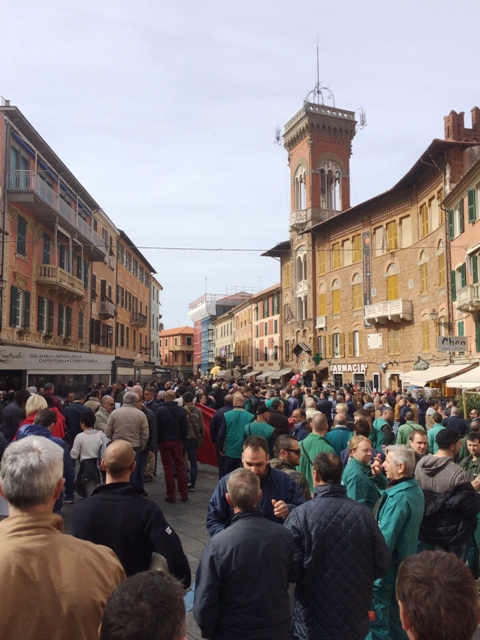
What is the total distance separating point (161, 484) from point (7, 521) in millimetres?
8086

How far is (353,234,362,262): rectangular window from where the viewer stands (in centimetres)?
3785

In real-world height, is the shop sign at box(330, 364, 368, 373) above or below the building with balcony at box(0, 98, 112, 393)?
below

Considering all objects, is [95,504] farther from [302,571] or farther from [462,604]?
[462,604]

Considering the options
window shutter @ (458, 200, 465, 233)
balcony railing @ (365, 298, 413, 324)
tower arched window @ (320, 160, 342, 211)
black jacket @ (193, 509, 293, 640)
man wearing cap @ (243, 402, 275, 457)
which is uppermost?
tower arched window @ (320, 160, 342, 211)

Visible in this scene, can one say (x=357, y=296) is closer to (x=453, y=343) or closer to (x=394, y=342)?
(x=394, y=342)

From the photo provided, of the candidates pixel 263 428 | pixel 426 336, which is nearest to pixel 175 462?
pixel 263 428

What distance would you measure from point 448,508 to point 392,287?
102 ft

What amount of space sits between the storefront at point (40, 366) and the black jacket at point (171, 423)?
11795 mm

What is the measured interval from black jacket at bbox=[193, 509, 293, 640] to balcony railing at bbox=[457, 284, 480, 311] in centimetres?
2084

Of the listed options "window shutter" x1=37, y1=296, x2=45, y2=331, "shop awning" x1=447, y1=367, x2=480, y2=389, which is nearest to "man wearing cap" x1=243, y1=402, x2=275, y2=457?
"shop awning" x1=447, y1=367, x2=480, y2=389

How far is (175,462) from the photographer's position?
8680 mm

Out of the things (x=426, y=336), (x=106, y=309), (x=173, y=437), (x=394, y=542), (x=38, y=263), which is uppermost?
(x=38, y=263)

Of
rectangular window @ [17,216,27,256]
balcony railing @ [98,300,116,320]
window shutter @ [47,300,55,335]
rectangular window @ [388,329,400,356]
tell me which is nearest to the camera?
rectangular window @ [17,216,27,256]

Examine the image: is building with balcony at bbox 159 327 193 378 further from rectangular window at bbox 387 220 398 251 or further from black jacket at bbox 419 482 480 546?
black jacket at bbox 419 482 480 546
